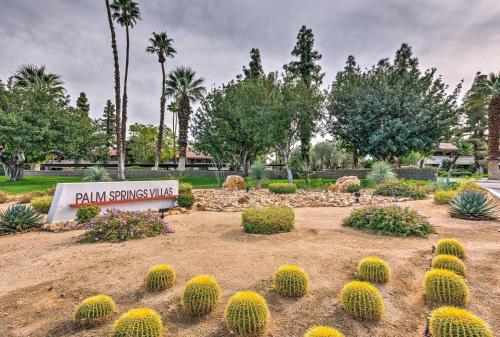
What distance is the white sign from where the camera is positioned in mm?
7805

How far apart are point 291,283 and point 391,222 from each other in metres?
4.54

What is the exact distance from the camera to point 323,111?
78.9 ft

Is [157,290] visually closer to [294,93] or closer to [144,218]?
[144,218]

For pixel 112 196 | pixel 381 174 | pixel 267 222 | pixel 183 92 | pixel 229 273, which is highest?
pixel 183 92

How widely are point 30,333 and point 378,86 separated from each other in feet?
88.3

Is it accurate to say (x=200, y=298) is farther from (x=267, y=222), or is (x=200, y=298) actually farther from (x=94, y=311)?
(x=267, y=222)

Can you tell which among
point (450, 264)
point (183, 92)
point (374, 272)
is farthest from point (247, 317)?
point (183, 92)

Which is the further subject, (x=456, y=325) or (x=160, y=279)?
(x=160, y=279)

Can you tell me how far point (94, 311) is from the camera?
10.1ft

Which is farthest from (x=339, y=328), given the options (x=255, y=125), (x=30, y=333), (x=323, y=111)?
(x=323, y=111)

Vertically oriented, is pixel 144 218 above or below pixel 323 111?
below

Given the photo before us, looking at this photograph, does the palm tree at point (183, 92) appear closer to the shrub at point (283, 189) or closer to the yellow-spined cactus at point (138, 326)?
the shrub at point (283, 189)

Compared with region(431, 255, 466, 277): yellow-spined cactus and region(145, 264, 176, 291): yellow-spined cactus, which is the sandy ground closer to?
region(145, 264, 176, 291): yellow-spined cactus

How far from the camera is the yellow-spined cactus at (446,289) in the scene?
11.1 feet
